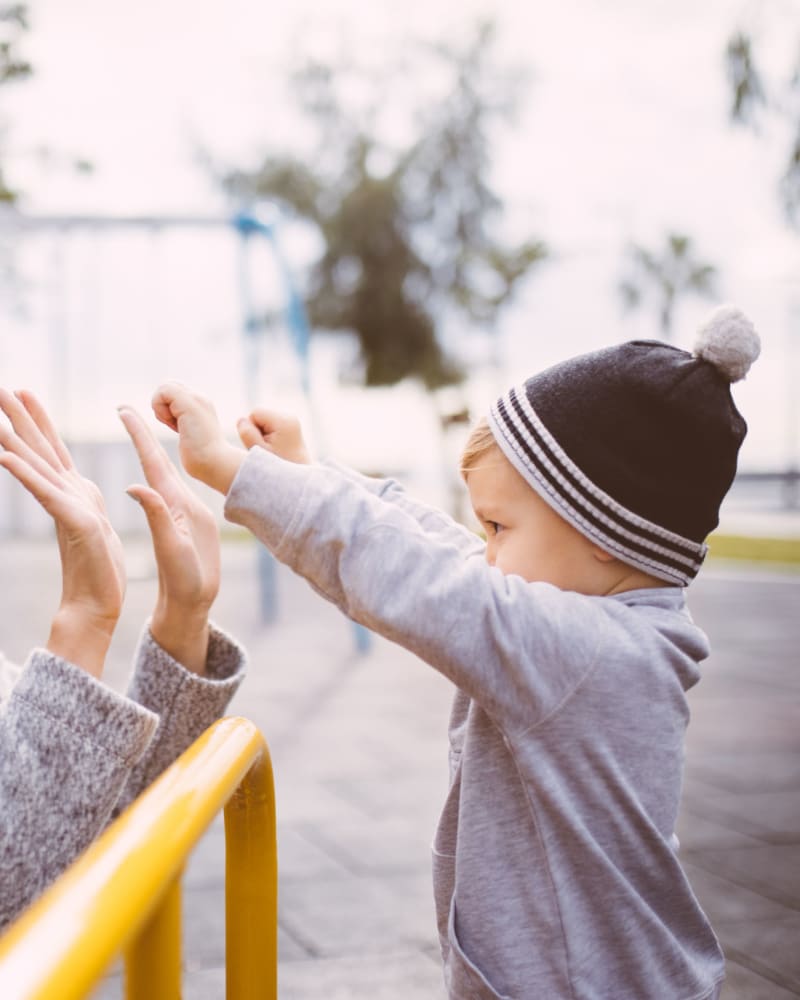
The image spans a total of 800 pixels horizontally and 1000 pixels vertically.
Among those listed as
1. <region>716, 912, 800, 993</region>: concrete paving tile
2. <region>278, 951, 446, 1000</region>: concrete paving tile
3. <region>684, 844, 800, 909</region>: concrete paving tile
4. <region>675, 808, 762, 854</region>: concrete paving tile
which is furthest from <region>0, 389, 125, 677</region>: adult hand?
<region>675, 808, 762, 854</region>: concrete paving tile

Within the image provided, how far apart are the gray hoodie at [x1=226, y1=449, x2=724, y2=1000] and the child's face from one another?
0.06 metres

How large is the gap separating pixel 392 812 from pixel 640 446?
2272 millimetres

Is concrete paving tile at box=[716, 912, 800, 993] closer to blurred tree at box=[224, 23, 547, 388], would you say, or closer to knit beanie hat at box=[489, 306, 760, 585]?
knit beanie hat at box=[489, 306, 760, 585]

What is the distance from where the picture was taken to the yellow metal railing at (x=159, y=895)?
484 millimetres

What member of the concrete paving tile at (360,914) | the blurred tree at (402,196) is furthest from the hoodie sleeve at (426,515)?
the blurred tree at (402,196)

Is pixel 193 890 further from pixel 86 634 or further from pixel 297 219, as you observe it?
pixel 297 219

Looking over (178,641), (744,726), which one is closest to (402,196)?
(744,726)

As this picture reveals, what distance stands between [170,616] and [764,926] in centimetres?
163

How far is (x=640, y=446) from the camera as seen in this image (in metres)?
1.17

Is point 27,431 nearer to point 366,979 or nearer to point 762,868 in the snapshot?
point 366,979

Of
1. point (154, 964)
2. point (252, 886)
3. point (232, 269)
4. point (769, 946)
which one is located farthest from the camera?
point (232, 269)

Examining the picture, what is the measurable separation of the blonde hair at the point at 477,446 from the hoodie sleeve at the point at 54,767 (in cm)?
46

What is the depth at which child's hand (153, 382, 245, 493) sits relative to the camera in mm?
1111

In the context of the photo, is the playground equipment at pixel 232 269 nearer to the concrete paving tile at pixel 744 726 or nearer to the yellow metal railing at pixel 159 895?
the concrete paving tile at pixel 744 726
